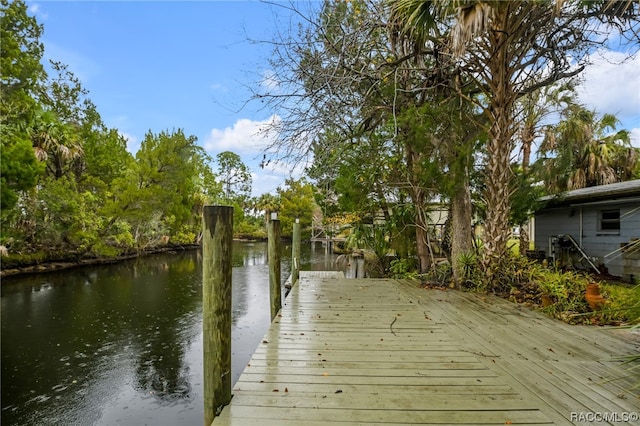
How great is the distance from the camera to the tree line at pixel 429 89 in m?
5.49

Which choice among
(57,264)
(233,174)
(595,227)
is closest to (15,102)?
(57,264)

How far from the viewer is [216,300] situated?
2234 mm

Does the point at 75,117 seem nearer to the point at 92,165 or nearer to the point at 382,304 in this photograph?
the point at 92,165

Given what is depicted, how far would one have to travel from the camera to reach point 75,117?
2130 cm

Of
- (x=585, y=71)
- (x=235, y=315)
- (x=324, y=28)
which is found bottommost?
(x=235, y=315)

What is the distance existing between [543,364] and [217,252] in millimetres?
2811

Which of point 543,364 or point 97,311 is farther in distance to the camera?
point 97,311

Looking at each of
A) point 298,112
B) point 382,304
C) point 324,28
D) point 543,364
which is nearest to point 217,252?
point 543,364

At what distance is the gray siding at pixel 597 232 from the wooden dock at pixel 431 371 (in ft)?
16.2

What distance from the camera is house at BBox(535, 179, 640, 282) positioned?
7.92 meters

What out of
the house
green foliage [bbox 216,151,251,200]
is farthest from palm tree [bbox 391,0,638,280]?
green foliage [bbox 216,151,251,200]

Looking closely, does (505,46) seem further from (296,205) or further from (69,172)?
(296,205)

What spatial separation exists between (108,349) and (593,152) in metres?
15.9

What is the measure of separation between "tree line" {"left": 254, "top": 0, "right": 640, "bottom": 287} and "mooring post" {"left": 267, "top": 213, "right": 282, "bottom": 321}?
89.3 inches
